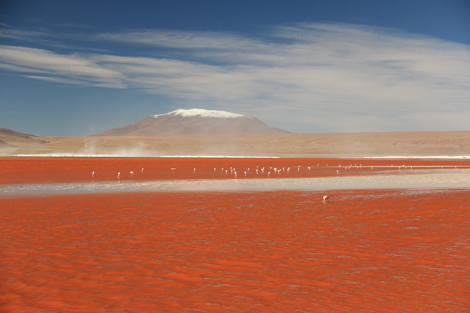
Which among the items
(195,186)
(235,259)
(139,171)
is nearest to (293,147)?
(139,171)

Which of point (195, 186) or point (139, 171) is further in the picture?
point (139, 171)

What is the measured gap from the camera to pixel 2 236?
9.93m

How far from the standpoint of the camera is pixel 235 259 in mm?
7824

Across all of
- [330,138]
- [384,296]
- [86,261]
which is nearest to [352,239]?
[384,296]

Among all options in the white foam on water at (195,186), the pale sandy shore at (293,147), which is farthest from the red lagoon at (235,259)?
the pale sandy shore at (293,147)

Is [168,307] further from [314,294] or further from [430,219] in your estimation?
[430,219]

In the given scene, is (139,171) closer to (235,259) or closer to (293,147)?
(235,259)

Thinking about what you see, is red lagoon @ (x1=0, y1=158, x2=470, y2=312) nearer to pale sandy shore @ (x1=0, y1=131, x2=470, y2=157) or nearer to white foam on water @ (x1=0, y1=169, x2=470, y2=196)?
white foam on water @ (x1=0, y1=169, x2=470, y2=196)

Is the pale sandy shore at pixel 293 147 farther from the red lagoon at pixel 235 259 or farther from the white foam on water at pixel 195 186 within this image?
the red lagoon at pixel 235 259

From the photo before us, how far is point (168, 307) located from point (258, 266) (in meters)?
2.30

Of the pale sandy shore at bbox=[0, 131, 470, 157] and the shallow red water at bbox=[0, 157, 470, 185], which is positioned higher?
the pale sandy shore at bbox=[0, 131, 470, 157]

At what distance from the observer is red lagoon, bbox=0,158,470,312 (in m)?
5.76

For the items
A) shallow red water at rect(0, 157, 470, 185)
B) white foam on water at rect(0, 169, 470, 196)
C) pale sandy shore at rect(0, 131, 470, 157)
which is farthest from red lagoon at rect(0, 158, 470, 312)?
pale sandy shore at rect(0, 131, 470, 157)

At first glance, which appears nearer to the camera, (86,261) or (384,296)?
(384,296)
